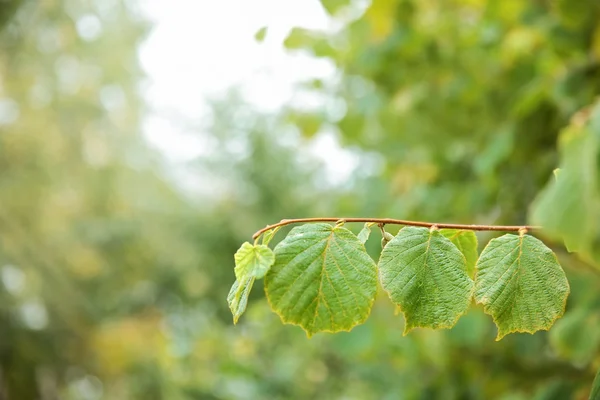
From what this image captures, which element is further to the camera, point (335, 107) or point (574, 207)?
point (335, 107)

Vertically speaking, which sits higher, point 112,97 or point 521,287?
point 112,97

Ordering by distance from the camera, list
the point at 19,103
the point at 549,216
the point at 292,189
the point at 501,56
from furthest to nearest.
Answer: the point at 292,189, the point at 19,103, the point at 501,56, the point at 549,216

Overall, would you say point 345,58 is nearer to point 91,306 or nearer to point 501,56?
point 501,56

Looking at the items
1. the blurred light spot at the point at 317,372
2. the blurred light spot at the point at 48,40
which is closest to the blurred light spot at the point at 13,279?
the blurred light spot at the point at 48,40

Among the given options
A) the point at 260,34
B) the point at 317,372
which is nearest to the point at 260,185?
the point at 317,372

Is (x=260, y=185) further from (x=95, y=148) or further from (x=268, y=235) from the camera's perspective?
(x=268, y=235)

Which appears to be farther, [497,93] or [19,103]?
[19,103]

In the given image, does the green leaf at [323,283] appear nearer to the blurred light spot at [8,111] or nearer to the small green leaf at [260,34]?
the small green leaf at [260,34]

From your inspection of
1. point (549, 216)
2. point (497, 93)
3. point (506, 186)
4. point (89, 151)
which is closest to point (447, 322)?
point (549, 216)

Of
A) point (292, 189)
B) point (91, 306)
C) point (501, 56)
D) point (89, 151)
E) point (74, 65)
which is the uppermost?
point (74, 65)
